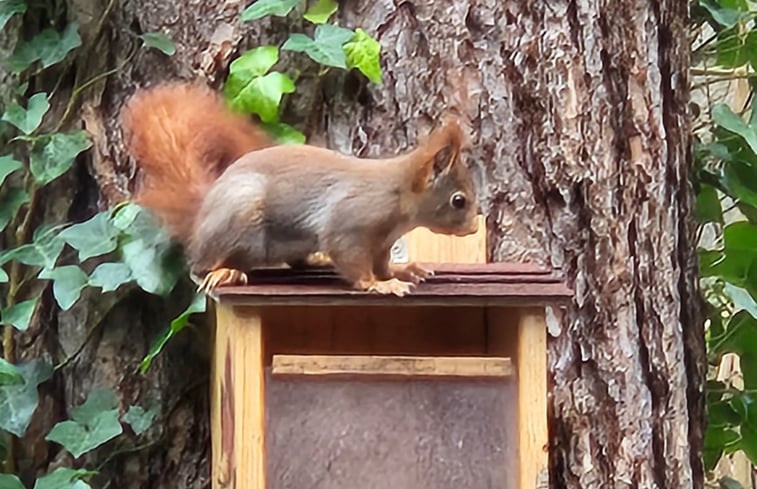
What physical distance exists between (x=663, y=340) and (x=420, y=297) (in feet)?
1.55

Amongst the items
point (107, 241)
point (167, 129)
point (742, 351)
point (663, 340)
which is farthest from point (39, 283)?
point (742, 351)

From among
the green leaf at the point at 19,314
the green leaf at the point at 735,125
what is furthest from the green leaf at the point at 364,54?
the green leaf at the point at 735,125

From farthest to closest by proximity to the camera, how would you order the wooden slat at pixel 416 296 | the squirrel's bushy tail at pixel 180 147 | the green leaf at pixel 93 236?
1. the green leaf at pixel 93 236
2. the squirrel's bushy tail at pixel 180 147
3. the wooden slat at pixel 416 296

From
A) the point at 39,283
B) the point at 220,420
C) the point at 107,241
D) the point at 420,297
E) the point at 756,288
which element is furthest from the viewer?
the point at 756,288

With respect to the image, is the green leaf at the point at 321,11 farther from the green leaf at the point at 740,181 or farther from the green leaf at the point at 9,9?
the green leaf at the point at 740,181

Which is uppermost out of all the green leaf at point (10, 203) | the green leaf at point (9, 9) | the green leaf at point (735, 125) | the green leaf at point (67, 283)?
the green leaf at point (9, 9)

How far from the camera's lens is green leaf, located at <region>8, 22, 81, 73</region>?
5.13ft

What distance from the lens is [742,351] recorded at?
1887 mm

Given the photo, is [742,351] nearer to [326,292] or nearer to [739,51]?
[739,51]

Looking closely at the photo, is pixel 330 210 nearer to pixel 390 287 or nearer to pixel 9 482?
pixel 390 287

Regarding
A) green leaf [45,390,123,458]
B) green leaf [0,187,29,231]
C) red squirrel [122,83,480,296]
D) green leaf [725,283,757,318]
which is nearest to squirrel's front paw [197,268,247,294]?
red squirrel [122,83,480,296]

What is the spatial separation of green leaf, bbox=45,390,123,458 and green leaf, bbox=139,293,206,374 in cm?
6

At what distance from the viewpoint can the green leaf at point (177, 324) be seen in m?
1.42

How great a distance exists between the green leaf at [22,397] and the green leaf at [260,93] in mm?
395
